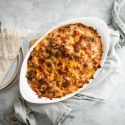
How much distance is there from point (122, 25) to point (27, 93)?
679 mm

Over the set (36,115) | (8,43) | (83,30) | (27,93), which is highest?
(83,30)

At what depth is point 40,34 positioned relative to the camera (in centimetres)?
225

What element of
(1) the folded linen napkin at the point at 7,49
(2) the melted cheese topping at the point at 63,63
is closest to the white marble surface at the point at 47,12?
(1) the folded linen napkin at the point at 7,49

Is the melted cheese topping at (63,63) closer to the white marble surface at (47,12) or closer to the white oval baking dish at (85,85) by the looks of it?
the white oval baking dish at (85,85)

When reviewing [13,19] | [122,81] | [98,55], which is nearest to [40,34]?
[13,19]

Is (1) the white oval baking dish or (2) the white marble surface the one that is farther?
(2) the white marble surface

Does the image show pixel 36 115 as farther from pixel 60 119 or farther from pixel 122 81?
pixel 122 81

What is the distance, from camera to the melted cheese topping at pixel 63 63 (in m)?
2.05

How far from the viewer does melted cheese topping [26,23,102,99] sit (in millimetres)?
2053

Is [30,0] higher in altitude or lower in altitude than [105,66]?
higher

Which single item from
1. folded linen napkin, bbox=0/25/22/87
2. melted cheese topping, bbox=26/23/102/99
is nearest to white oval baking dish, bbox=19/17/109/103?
→ melted cheese topping, bbox=26/23/102/99

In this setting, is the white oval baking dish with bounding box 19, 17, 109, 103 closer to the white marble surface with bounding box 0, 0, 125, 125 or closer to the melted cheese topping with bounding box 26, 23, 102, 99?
the melted cheese topping with bounding box 26, 23, 102, 99

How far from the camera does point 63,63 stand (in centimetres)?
205

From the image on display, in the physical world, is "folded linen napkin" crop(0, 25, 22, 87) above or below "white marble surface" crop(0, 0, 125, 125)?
below
